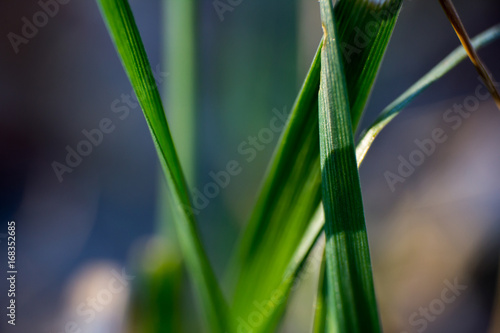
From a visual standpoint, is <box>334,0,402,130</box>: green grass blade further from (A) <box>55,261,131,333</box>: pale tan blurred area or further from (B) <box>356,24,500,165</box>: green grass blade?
(A) <box>55,261,131,333</box>: pale tan blurred area

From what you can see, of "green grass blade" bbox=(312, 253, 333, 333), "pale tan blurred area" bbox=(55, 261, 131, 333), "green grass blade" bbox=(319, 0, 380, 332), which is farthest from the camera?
"pale tan blurred area" bbox=(55, 261, 131, 333)

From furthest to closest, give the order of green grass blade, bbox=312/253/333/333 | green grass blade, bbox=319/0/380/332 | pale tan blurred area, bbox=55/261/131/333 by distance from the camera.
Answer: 1. pale tan blurred area, bbox=55/261/131/333
2. green grass blade, bbox=312/253/333/333
3. green grass blade, bbox=319/0/380/332

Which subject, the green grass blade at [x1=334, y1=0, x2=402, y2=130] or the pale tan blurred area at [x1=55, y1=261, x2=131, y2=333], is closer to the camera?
the green grass blade at [x1=334, y1=0, x2=402, y2=130]

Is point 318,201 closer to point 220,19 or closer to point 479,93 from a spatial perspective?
point 220,19

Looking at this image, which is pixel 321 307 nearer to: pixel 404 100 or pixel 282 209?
pixel 282 209

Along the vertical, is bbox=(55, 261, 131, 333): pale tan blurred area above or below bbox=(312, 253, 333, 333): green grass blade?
below

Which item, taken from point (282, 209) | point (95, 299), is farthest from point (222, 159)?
point (282, 209)

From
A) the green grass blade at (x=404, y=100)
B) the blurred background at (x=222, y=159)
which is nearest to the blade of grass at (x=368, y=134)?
the green grass blade at (x=404, y=100)

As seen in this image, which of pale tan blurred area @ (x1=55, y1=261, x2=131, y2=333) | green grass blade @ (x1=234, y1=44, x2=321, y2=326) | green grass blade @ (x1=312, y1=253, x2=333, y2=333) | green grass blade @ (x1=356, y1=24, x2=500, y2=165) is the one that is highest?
green grass blade @ (x1=356, y1=24, x2=500, y2=165)

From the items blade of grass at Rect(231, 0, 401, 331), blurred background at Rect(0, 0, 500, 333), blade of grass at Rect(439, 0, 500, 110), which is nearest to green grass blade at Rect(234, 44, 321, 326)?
blade of grass at Rect(231, 0, 401, 331)
